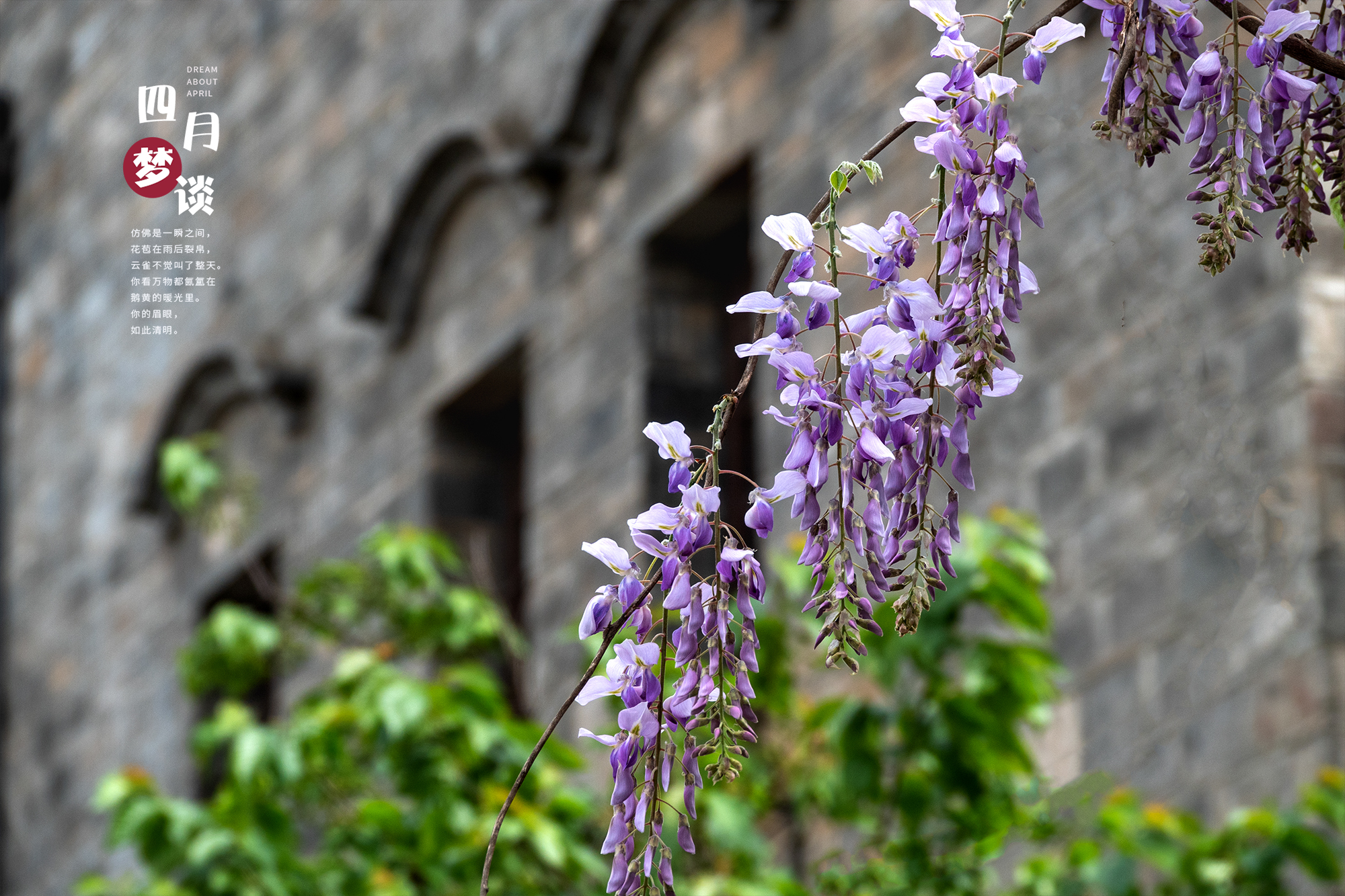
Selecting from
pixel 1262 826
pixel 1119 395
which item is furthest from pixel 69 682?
pixel 1262 826

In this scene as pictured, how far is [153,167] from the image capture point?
12125 millimetres

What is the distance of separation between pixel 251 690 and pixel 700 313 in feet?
11.2

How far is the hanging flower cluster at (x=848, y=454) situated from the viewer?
228 cm

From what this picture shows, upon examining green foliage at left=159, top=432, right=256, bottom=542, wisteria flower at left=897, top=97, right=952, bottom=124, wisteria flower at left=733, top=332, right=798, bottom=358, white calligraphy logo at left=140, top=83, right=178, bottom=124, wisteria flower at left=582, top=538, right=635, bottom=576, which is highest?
white calligraphy logo at left=140, top=83, right=178, bottom=124

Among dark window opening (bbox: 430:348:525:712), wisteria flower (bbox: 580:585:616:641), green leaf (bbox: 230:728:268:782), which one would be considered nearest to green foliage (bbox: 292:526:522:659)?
green leaf (bbox: 230:728:268:782)

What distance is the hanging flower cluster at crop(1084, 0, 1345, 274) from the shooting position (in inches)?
91.8

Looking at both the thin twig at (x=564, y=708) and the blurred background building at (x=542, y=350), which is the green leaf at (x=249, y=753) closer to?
the blurred background building at (x=542, y=350)

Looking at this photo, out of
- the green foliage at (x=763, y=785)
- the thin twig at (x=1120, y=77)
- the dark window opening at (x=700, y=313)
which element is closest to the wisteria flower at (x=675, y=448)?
the thin twig at (x=1120, y=77)

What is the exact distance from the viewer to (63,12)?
1482 cm

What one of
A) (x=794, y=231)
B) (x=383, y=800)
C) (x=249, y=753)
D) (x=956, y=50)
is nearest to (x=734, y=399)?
(x=794, y=231)

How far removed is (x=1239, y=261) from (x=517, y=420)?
476 centimetres

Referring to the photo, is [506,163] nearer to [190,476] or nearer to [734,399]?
[190,476]

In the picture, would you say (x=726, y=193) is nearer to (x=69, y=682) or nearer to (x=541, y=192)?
(x=541, y=192)

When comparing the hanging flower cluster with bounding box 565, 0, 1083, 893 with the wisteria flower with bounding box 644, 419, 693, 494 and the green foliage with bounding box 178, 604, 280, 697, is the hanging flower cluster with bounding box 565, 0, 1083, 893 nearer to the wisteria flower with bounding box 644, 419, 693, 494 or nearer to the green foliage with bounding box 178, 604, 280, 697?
the wisteria flower with bounding box 644, 419, 693, 494
